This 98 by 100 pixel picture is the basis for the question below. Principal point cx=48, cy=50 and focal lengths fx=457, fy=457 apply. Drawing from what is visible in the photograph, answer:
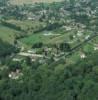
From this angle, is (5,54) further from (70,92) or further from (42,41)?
(70,92)

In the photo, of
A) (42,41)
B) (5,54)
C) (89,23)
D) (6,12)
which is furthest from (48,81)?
(6,12)

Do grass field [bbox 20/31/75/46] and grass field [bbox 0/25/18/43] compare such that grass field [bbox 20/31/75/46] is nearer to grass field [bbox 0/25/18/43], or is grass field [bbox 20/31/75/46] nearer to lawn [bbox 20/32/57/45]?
lawn [bbox 20/32/57/45]

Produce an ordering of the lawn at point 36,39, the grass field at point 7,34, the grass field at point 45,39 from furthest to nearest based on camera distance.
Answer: the grass field at point 7,34, the lawn at point 36,39, the grass field at point 45,39

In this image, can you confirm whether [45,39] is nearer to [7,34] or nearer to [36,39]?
[36,39]

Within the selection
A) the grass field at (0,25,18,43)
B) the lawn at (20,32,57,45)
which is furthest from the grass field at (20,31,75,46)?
the grass field at (0,25,18,43)

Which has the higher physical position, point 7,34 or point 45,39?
point 45,39

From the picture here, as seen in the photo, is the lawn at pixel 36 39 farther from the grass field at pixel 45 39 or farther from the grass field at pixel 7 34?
the grass field at pixel 7 34

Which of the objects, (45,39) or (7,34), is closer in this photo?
(45,39)

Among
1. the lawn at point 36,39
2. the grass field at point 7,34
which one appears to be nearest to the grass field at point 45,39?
the lawn at point 36,39

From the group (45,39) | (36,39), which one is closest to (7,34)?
(36,39)

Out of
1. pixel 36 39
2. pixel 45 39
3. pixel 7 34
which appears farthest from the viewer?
pixel 7 34

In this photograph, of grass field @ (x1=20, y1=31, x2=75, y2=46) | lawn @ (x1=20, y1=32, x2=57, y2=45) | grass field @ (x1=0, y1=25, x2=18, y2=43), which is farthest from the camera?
grass field @ (x1=0, y1=25, x2=18, y2=43)
